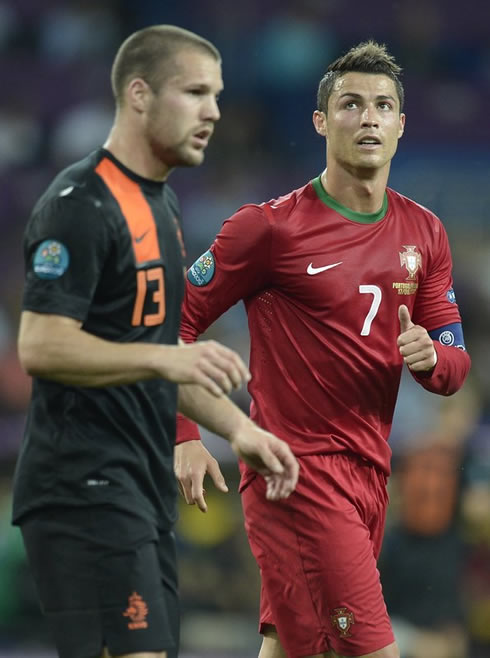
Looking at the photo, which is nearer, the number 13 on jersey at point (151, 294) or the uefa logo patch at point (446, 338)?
the number 13 on jersey at point (151, 294)

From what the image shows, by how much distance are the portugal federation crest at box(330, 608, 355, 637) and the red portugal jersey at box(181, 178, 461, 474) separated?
600mm

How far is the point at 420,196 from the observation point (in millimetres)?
12469

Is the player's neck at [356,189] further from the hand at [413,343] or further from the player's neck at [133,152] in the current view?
the player's neck at [133,152]

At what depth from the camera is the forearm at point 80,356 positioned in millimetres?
3541

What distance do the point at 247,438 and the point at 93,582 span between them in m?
0.62

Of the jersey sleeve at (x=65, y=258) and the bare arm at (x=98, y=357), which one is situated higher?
the jersey sleeve at (x=65, y=258)

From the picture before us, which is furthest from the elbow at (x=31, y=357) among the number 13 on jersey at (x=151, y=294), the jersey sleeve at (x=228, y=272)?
the jersey sleeve at (x=228, y=272)

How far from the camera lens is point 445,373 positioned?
16.4ft

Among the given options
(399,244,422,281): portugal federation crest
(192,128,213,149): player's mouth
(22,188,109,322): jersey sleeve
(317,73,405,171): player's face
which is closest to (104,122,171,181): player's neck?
(192,128,213,149): player's mouth

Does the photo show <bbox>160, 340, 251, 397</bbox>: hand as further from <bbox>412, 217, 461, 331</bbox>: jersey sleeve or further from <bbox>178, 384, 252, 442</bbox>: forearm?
<bbox>412, 217, 461, 331</bbox>: jersey sleeve

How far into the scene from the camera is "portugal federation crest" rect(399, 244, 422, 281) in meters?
5.05

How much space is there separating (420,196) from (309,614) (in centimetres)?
810

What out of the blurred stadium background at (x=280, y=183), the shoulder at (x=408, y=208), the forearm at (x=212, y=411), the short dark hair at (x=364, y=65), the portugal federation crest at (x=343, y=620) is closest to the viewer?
the forearm at (x=212, y=411)

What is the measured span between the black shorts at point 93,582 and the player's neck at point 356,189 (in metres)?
1.95
